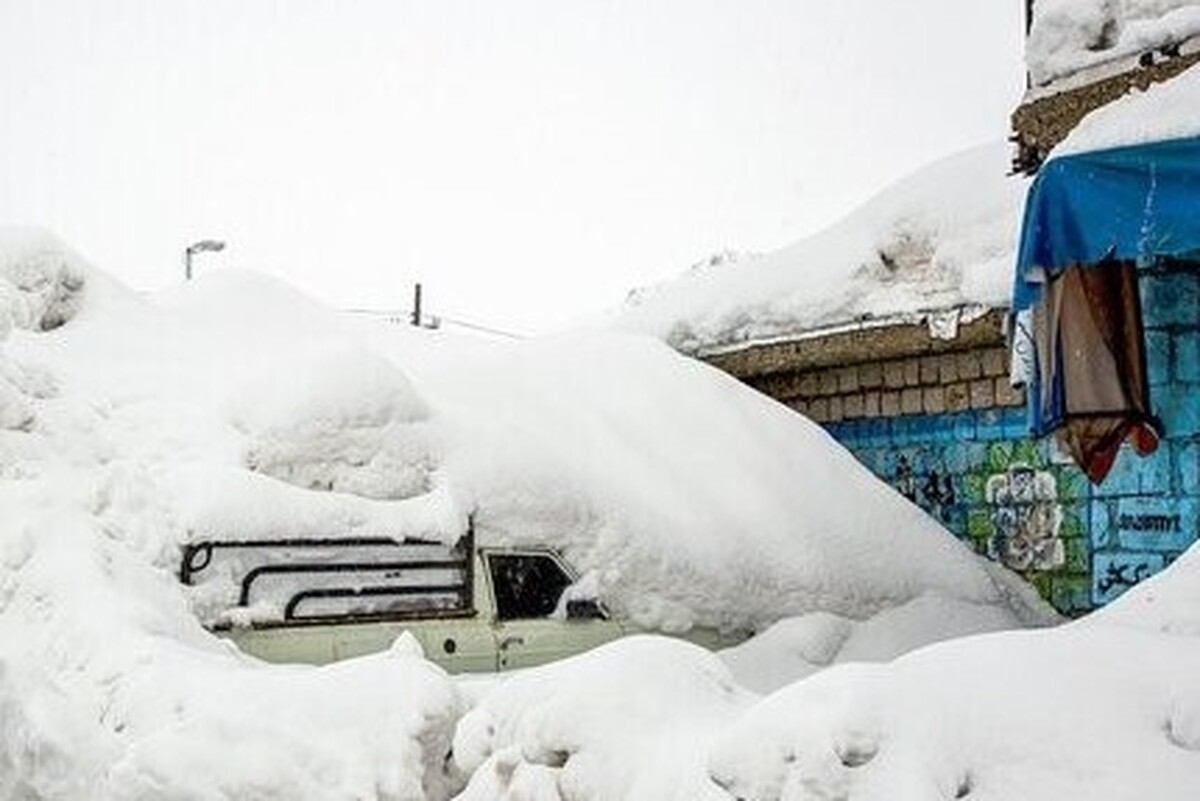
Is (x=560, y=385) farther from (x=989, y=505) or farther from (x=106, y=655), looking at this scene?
(x=106, y=655)

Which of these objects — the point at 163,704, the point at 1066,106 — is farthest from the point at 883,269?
the point at 163,704

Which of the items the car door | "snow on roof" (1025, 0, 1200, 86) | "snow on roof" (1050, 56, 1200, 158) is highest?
"snow on roof" (1025, 0, 1200, 86)

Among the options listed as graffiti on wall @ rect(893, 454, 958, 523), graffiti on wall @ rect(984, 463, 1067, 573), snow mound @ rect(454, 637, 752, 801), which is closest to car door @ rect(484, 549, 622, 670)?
snow mound @ rect(454, 637, 752, 801)

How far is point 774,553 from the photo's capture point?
7723 mm

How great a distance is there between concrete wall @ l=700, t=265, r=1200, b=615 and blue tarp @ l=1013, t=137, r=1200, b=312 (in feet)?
5.30

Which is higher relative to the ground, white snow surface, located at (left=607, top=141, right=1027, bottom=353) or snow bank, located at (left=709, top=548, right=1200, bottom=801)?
white snow surface, located at (left=607, top=141, right=1027, bottom=353)

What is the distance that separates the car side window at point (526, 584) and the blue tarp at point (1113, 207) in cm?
277

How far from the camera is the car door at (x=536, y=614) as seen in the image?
620cm

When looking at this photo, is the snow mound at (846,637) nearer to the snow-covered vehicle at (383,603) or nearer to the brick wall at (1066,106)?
the snow-covered vehicle at (383,603)

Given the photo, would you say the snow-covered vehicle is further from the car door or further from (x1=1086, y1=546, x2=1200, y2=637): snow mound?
(x1=1086, y1=546, x2=1200, y2=637): snow mound

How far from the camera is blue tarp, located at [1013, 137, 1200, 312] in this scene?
16.4ft

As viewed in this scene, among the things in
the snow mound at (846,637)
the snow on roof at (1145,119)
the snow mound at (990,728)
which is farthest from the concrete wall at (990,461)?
the snow mound at (990,728)

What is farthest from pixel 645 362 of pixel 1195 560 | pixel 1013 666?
pixel 1013 666

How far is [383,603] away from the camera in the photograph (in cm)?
605
